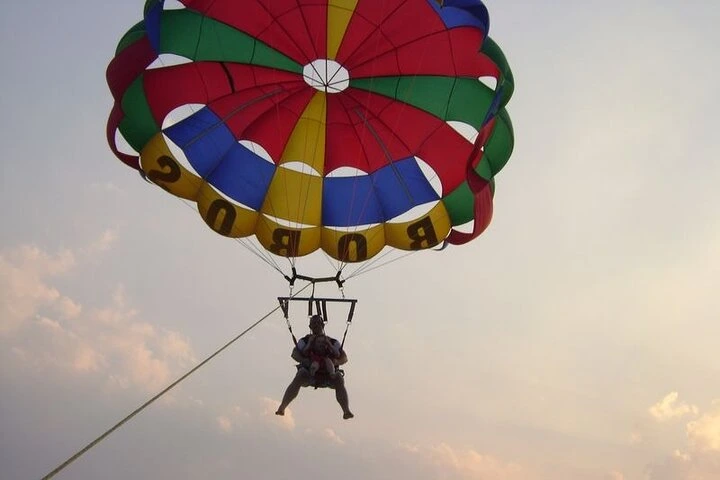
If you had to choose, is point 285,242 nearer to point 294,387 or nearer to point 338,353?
point 338,353

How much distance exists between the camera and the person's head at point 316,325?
885 centimetres

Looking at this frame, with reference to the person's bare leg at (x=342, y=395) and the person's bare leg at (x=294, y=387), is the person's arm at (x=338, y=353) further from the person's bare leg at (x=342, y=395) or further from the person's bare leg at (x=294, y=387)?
the person's bare leg at (x=294, y=387)

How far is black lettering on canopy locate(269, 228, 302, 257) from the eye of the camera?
410 inches

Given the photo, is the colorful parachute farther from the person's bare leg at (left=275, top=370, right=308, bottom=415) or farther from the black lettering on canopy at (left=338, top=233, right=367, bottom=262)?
the person's bare leg at (left=275, top=370, right=308, bottom=415)

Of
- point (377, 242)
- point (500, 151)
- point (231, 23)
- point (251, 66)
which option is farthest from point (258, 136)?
point (500, 151)

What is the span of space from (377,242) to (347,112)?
6.30 feet

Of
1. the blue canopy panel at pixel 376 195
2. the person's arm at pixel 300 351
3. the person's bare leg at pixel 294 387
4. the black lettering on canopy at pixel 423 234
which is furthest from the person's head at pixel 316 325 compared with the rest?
the black lettering on canopy at pixel 423 234

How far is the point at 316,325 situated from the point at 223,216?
2337 millimetres

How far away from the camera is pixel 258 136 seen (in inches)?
411

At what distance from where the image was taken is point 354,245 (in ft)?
34.3

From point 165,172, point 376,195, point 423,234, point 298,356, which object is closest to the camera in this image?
point 298,356

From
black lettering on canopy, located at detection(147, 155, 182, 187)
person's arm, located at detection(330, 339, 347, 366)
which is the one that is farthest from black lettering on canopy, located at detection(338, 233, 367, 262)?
black lettering on canopy, located at detection(147, 155, 182, 187)

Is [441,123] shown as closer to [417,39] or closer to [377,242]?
[417,39]

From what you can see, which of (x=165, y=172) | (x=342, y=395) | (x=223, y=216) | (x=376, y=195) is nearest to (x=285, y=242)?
(x=223, y=216)
